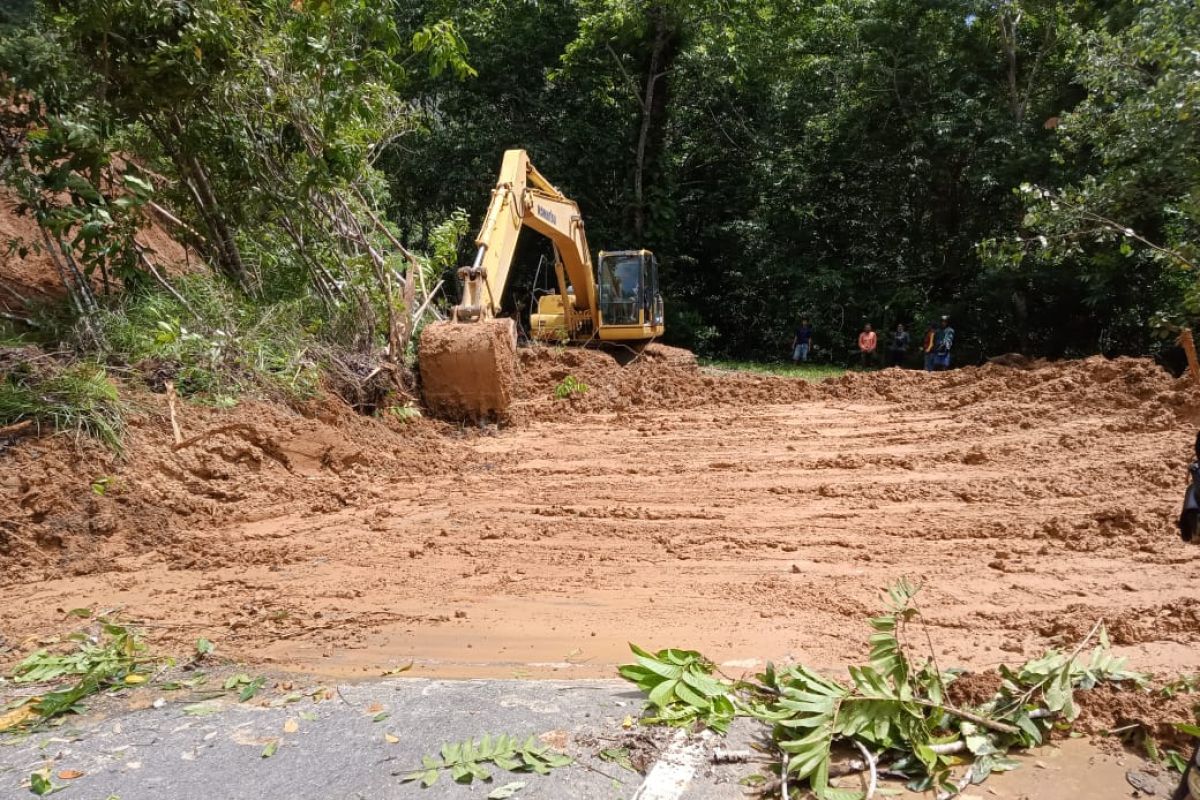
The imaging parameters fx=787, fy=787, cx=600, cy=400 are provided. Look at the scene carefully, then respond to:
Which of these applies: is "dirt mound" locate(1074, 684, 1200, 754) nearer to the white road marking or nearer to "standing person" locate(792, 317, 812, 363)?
the white road marking

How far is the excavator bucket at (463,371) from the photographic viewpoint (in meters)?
8.66

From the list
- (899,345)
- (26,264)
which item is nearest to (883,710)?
(26,264)

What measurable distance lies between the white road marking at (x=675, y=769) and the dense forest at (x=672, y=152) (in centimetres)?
534

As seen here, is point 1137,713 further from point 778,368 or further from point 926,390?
point 778,368

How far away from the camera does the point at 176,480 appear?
5.78 metres

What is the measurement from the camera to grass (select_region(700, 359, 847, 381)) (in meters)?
17.1

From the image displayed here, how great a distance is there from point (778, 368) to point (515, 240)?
32.7 ft

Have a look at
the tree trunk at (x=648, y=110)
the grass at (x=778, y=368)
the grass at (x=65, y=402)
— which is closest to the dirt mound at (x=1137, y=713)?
the grass at (x=65, y=402)

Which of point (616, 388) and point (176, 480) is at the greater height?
point (616, 388)

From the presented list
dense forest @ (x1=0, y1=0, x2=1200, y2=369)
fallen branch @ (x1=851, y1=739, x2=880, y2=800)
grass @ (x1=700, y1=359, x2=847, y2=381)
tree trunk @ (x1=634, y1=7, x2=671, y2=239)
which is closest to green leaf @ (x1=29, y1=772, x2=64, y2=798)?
fallen branch @ (x1=851, y1=739, x2=880, y2=800)

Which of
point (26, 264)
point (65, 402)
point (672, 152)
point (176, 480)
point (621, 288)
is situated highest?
point (672, 152)

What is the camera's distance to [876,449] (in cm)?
772

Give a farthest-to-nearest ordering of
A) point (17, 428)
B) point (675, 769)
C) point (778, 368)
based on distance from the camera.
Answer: point (778, 368)
point (17, 428)
point (675, 769)

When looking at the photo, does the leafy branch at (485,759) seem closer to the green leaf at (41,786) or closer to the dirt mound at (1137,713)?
the green leaf at (41,786)
